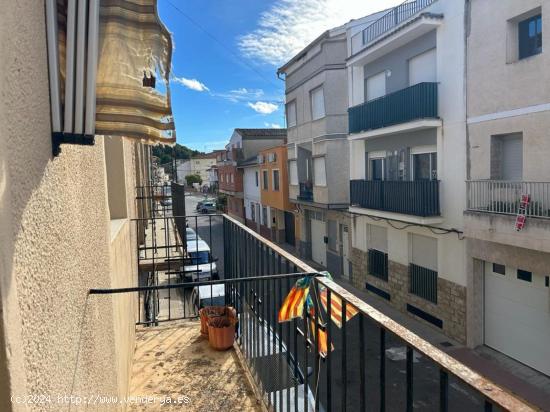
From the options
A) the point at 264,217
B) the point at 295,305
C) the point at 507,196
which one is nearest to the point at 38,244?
the point at 295,305

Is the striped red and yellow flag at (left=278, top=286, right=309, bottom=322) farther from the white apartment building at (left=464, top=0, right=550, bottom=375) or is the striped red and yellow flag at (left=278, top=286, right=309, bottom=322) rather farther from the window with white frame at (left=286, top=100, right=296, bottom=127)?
the window with white frame at (left=286, top=100, right=296, bottom=127)

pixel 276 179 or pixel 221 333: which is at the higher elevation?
pixel 276 179

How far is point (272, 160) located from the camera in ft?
81.6

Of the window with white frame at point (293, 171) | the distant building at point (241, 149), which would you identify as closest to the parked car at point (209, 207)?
the distant building at point (241, 149)

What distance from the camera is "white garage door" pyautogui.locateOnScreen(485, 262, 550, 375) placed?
870cm

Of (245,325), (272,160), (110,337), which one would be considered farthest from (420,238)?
(272,160)

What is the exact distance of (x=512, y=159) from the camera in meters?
9.20

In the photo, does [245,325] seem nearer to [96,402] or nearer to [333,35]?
[96,402]

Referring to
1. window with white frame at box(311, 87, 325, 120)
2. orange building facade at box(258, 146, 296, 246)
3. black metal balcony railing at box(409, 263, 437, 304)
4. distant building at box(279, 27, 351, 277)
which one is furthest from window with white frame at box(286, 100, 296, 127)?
black metal balcony railing at box(409, 263, 437, 304)

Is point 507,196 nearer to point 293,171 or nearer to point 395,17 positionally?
point 395,17

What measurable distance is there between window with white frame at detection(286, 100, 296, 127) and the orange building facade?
2010mm

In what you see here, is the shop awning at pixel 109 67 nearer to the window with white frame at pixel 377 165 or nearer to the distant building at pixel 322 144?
the window with white frame at pixel 377 165

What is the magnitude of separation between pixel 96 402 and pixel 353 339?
9900 mm

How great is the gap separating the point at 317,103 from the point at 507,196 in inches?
411
